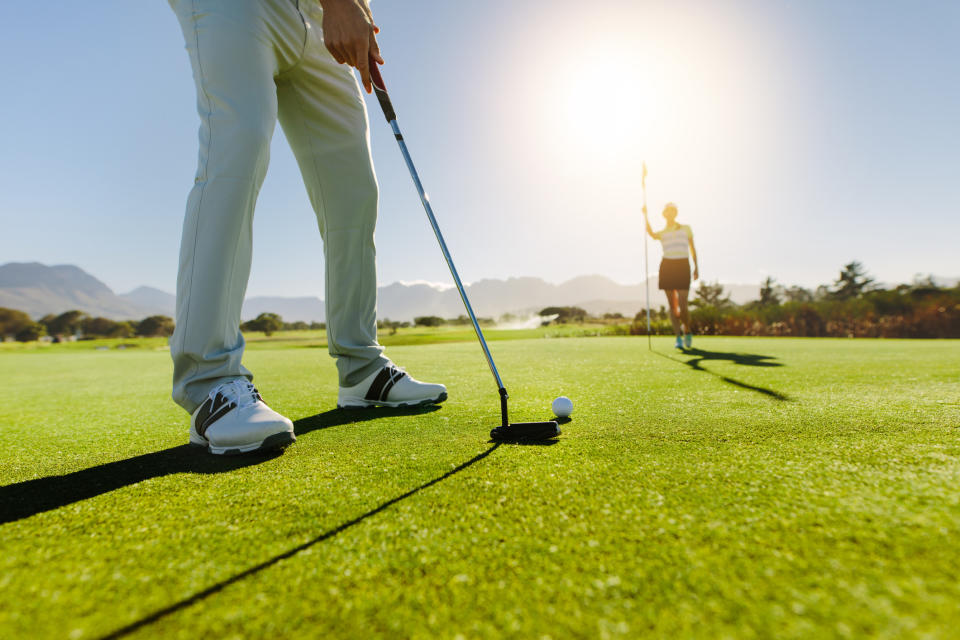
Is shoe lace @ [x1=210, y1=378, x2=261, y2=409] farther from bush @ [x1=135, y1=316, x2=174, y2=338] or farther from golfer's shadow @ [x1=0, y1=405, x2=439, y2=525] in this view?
bush @ [x1=135, y1=316, x2=174, y2=338]

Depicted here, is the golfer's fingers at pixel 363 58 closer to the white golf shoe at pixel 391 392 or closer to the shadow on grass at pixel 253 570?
the white golf shoe at pixel 391 392

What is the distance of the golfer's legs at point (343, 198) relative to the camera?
231 cm

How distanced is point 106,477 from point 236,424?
0.35 meters

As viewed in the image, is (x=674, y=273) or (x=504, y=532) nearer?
(x=504, y=532)

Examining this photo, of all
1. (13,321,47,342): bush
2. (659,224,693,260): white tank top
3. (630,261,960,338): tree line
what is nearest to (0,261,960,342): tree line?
(630,261,960,338): tree line

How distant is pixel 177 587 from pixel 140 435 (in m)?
1.46

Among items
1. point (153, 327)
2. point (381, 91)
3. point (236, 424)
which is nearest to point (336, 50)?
point (381, 91)

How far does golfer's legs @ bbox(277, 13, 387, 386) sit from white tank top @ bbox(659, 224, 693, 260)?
6.14 m

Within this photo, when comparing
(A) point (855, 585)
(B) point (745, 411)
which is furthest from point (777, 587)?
(B) point (745, 411)

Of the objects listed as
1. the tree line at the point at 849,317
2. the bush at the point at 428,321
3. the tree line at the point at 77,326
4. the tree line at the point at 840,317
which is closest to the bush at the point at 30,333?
the tree line at the point at 77,326

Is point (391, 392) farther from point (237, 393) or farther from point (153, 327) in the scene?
point (153, 327)

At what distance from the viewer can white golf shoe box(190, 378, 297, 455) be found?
4.96ft

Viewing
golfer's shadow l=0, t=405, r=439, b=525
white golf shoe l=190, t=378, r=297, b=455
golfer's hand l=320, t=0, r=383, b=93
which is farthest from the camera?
golfer's hand l=320, t=0, r=383, b=93

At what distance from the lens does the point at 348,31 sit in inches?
77.4
